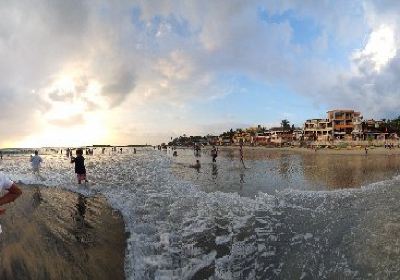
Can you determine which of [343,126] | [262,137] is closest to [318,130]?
[343,126]

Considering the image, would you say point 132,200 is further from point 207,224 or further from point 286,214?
point 286,214

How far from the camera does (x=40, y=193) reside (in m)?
16.2

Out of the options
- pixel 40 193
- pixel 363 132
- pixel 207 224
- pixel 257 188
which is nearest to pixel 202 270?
pixel 207 224

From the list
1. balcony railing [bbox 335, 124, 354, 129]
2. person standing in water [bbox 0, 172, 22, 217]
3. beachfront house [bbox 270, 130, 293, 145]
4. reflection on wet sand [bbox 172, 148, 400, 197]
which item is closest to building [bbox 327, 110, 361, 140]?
balcony railing [bbox 335, 124, 354, 129]

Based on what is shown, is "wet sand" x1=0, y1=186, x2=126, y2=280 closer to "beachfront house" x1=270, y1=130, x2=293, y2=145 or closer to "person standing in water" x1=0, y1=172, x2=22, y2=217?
"person standing in water" x1=0, y1=172, x2=22, y2=217

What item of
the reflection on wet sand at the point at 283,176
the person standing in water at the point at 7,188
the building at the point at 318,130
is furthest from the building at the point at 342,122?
the person standing in water at the point at 7,188

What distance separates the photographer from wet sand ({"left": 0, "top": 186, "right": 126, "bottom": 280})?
6.09m

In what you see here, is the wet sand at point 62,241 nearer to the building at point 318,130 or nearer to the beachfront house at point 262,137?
the building at point 318,130

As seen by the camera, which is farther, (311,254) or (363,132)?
(363,132)

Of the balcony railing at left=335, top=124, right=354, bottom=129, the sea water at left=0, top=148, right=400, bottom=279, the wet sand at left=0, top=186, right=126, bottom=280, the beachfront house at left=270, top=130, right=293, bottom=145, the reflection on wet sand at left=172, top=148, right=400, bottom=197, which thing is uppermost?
the balcony railing at left=335, top=124, right=354, bottom=129

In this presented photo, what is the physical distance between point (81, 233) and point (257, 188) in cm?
992

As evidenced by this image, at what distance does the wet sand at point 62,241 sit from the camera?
6.09m

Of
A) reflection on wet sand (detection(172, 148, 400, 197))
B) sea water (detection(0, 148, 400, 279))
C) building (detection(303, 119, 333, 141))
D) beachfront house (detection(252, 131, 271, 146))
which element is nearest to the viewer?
sea water (detection(0, 148, 400, 279))

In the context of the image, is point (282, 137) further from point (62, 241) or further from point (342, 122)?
point (62, 241)
